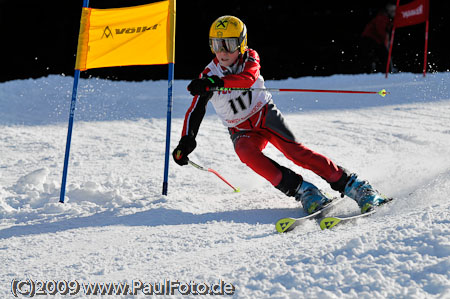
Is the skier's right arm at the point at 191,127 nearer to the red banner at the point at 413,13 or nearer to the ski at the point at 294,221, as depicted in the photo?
the ski at the point at 294,221

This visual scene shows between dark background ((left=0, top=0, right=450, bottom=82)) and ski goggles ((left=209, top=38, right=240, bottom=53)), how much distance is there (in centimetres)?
784

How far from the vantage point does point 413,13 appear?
367 inches

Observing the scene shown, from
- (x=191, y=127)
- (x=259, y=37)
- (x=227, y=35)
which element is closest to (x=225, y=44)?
(x=227, y=35)

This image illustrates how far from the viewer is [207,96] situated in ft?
11.1

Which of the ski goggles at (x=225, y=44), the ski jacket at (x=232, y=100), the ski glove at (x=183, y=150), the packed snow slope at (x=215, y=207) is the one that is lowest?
the packed snow slope at (x=215, y=207)

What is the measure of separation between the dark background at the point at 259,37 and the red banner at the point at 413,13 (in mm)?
1831

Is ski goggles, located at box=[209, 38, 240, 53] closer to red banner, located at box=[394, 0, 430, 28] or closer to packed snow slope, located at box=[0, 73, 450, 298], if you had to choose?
packed snow slope, located at box=[0, 73, 450, 298]

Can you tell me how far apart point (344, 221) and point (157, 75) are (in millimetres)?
8773

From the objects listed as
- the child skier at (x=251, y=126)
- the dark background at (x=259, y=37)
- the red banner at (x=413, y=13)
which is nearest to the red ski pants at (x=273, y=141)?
the child skier at (x=251, y=126)

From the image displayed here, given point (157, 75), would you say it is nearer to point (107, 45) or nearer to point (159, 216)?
point (107, 45)

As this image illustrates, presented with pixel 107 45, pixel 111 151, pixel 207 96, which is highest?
pixel 107 45

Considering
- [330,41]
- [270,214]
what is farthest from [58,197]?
[330,41]

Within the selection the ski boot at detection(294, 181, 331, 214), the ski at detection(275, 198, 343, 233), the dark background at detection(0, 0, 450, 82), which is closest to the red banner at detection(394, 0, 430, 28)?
the dark background at detection(0, 0, 450, 82)

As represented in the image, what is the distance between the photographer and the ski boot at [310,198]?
10.3ft
